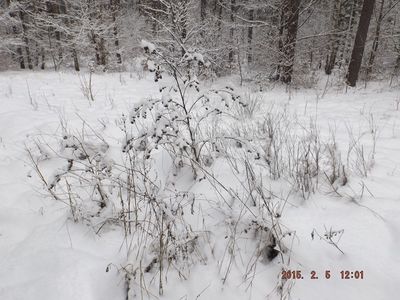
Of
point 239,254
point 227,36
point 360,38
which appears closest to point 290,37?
point 360,38

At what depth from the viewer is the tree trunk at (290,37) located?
934 cm

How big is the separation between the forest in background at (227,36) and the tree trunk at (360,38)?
3cm

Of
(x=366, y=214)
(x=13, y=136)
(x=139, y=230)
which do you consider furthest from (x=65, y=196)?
(x=366, y=214)

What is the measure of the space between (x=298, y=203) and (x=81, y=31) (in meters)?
15.1

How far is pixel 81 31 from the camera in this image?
14289 millimetres

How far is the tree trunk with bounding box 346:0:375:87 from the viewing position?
918cm
